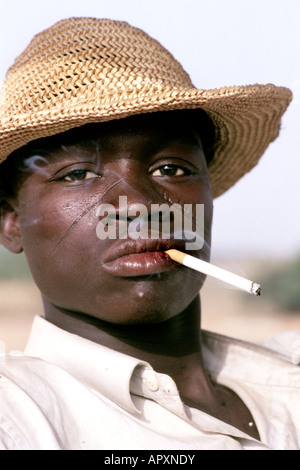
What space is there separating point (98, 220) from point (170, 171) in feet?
0.92

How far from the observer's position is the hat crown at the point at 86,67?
1728 mm

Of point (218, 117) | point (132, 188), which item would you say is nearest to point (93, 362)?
point (132, 188)

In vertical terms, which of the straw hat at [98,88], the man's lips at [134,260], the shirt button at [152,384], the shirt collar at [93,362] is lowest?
the shirt button at [152,384]

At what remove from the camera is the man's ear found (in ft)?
6.42

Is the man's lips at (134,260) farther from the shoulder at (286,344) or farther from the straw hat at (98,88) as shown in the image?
the shoulder at (286,344)

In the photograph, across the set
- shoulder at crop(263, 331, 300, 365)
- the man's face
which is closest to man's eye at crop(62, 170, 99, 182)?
the man's face

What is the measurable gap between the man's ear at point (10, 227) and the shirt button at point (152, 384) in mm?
569

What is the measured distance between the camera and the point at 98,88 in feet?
5.64

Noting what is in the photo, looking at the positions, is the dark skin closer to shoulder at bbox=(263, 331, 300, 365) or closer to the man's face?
the man's face

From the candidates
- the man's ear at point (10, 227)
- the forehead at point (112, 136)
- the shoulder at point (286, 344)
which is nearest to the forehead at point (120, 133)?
the forehead at point (112, 136)

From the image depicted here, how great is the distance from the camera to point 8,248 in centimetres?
198

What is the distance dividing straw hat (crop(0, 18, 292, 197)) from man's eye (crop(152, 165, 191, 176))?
17cm

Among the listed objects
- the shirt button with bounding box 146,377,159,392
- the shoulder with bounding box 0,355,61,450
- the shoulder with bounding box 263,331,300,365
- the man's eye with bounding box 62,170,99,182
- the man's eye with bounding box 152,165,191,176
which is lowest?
the shoulder with bounding box 0,355,61,450

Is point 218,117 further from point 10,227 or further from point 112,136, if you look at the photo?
point 10,227
